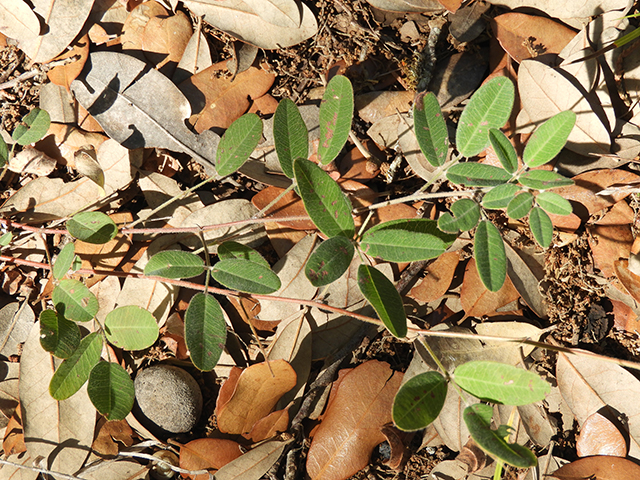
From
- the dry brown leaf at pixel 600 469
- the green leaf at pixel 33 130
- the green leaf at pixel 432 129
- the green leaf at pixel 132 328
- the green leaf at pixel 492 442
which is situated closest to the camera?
the green leaf at pixel 492 442

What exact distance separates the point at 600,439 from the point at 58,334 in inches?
81.7

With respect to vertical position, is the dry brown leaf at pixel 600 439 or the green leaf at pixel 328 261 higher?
the green leaf at pixel 328 261

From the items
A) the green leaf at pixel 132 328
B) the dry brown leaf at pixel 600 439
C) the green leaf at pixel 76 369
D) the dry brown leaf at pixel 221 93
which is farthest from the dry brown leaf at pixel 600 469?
the dry brown leaf at pixel 221 93

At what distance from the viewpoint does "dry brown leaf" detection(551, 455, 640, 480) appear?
1.77 m

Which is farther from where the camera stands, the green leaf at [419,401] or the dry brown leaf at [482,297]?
the dry brown leaf at [482,297]

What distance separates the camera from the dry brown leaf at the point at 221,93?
1.95m

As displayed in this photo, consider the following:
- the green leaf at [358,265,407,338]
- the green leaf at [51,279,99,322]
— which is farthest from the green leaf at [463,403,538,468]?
the green leaf at [51,279,99,322]

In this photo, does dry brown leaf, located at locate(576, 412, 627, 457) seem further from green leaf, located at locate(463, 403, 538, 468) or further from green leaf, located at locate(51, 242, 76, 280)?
green leaf, located at locate(51, 242, 76, 280)

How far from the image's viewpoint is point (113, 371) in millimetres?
1657

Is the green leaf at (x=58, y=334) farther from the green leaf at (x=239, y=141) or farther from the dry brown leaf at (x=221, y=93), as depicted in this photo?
the dry brown leaf at (x=221, y=93)

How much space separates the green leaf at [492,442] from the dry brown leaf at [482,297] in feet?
1.96

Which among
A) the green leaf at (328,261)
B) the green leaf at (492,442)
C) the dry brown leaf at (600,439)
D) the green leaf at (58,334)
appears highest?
the green leaf at (328,261)

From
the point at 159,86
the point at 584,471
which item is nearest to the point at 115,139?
the point at 159,86

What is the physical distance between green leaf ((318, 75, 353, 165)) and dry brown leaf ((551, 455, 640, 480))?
154cm
